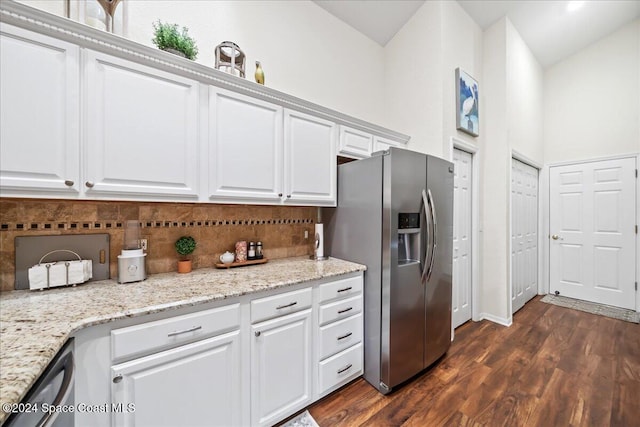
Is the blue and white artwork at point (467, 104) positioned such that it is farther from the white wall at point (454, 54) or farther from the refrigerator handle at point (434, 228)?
the refrigerator handle at point (434, 228)

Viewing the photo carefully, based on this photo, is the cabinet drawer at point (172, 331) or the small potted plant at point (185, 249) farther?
the small potted plant at point (185, 249)

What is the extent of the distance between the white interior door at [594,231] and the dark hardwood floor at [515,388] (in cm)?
104

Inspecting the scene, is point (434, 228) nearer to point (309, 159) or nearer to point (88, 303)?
point (309, 159)

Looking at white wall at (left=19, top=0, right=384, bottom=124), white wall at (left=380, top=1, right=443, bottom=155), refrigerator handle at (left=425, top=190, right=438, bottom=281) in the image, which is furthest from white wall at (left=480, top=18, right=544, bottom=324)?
→ refrigerator handle at (left=425, top=190, right=438, bottom=281)

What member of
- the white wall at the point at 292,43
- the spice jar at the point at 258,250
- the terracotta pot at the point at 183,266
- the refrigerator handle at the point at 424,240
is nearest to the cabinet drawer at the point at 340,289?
the refrigerator handle at the point at 424,240

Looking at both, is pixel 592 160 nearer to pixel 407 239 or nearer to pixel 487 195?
pixel 487 195

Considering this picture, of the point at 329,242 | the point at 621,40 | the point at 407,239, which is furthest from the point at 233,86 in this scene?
the point at 621,40

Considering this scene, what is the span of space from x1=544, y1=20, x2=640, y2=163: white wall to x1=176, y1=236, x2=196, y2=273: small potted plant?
5353 mm

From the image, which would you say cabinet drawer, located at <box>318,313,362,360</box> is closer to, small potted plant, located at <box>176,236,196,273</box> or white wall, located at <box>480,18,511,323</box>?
small potted plant, located at <box>176,236,196,273</box>

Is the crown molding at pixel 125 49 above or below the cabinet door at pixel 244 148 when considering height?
above

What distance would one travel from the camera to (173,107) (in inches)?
56.4

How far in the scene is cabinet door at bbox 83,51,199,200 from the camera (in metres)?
1.23

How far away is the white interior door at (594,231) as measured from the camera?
11.0 ft

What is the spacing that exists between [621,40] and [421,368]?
514 centimetres
